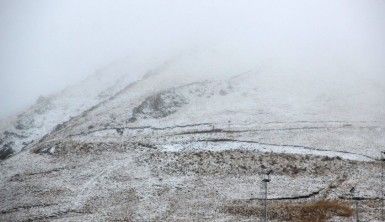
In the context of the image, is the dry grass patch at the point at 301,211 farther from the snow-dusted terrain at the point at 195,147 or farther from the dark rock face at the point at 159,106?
the dark rock face at the point at 159,106

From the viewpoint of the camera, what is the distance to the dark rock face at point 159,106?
75.6 meters

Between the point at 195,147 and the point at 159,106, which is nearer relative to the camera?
the point at 195,147

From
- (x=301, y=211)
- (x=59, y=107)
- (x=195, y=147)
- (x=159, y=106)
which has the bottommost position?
(x=301, y=211)

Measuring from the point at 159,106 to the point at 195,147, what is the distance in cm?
1621

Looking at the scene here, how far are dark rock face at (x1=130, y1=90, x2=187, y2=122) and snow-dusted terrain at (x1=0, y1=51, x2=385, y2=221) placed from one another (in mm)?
244

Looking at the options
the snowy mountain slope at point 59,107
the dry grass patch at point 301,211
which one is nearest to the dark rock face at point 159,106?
the snowy mountain slope at point 59,107

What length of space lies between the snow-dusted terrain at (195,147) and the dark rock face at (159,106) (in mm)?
244

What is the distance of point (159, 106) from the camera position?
77.4 meters

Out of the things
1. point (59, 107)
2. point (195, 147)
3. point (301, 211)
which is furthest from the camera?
point (59, 107)

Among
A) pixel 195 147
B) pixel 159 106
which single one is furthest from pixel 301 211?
pixel 159 106

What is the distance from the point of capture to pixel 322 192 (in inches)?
2036

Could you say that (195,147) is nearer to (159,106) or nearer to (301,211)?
(159,106)

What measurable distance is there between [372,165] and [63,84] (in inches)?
3061

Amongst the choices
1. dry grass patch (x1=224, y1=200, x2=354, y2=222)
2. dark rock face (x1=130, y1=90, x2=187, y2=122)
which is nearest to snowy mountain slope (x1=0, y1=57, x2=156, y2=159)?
dark rock face (x1=130, y1=90, x2=187, y2=122)
